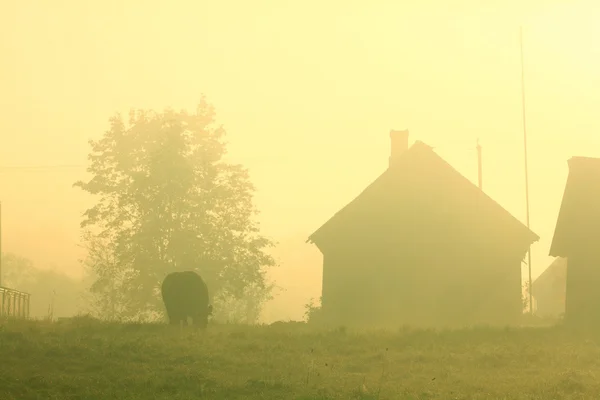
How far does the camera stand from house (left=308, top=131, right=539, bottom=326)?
4153 centimetres

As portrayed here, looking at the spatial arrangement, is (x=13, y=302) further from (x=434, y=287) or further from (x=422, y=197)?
(x=422, y=197)

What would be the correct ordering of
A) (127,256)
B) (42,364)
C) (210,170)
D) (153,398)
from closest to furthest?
(153,398)
(42,364)
(127,256)
(210,170)

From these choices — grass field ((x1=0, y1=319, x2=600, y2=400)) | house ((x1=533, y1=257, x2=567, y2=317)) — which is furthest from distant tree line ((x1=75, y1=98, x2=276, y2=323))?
house ((x1=533, y1=257, x2=567, y2=317))

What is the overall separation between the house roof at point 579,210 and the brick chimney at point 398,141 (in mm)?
11694

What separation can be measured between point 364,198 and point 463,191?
187 inches

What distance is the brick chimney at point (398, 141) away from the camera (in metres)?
48.9

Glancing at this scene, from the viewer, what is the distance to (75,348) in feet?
66.1

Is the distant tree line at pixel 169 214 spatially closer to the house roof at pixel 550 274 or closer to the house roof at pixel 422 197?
the house roof at pixel 422 197

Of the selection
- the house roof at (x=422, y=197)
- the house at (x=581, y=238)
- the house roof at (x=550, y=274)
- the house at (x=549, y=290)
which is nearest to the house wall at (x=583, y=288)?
the house at (x=581, y=238)

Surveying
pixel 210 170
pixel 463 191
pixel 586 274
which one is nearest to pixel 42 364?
pixel 586 274

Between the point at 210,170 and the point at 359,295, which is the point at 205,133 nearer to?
the point at 210,170

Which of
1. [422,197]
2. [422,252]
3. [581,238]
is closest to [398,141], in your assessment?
[422,197]

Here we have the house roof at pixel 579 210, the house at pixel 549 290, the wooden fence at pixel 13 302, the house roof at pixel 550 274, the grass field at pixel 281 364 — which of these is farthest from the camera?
the house roof at pixel 550 274

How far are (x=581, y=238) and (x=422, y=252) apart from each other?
7883 mm
